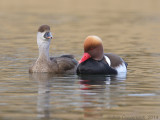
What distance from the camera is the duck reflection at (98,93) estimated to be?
29.0 ft

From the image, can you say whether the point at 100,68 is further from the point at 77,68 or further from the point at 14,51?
the point at 14,51

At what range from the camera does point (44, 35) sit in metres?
13.5

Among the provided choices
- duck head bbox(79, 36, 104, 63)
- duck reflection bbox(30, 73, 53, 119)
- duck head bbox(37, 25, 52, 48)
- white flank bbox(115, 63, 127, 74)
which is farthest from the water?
duck head bbox(37, 25, 52, 48)

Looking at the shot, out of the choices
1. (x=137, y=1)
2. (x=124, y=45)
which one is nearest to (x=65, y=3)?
(x=137, y=1)

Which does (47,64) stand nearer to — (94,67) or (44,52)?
(44,52)

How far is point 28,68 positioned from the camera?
14500 millimetres

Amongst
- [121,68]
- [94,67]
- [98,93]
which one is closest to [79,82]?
[94,67]

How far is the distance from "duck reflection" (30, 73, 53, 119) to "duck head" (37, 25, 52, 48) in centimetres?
90

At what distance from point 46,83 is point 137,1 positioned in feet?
126

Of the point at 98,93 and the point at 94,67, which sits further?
the point at 94,67

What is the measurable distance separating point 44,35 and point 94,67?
5.34ft

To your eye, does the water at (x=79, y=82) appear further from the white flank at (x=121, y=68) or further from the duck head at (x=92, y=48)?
the duck head at (x=92, y=48)

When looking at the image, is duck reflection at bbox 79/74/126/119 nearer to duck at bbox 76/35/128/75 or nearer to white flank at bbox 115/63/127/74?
duck at bbox 76/35/128/75

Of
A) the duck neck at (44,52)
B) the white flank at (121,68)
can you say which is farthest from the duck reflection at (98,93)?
the duck neck at (44,52)
